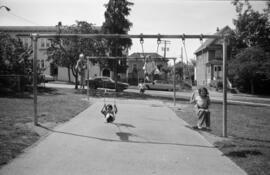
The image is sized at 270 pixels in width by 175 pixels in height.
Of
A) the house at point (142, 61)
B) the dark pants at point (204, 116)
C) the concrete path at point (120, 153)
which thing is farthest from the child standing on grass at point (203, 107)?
the house at point (142, 61)

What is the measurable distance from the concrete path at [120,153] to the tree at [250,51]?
29.6 meters

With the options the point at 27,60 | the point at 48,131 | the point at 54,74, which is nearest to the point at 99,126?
the point at 48,131

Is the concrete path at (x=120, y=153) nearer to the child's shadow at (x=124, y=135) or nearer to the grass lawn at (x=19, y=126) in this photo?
the child's shadow at (x=124, y=135)

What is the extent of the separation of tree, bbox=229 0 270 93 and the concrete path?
29601 mm

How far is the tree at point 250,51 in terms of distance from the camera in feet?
120

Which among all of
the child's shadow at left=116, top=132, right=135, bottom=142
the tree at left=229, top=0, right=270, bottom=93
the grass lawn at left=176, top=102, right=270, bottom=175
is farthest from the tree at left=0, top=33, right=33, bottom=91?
the tree at left=229, top=0, right=270, bottom=93

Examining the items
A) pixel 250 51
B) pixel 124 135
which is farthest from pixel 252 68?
pixel 124 135

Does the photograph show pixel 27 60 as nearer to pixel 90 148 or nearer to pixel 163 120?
pixel 163 120

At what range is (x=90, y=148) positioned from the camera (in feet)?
24.4

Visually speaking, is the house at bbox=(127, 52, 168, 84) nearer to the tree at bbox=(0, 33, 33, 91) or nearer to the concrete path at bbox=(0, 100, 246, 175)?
the concrete path at bbox=(0, 100, 246, 175)

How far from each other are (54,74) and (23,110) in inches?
1417

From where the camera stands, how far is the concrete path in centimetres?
585

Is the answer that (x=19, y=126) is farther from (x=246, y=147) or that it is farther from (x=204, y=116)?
(x=246, y=147)

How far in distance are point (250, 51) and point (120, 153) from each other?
114 ft
